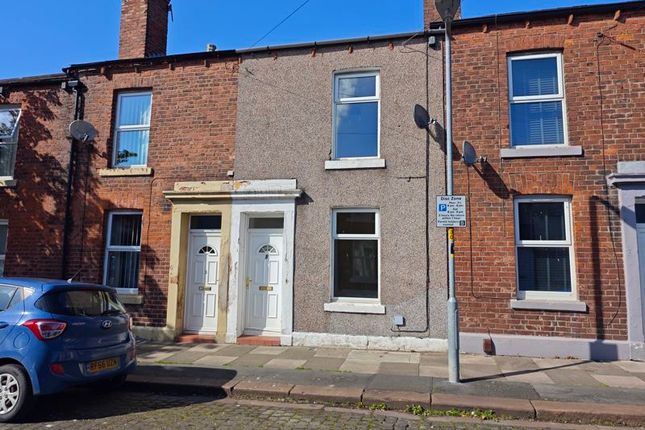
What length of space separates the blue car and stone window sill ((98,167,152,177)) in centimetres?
456

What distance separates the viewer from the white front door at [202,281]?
9820 mm

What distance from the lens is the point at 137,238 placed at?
1025 centimetres

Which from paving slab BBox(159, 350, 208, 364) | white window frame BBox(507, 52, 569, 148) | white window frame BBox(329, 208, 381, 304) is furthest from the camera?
white window frame BBox(329, 208, 381, 304)

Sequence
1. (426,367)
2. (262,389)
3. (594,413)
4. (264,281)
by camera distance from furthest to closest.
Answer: (264,281) → (426,367) → (262,389) → (594,413)

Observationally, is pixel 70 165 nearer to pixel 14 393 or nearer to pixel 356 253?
pixel 14 393

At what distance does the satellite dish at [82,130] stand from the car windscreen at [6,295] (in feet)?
17.5

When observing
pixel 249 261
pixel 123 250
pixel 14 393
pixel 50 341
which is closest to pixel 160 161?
pixel 123 250

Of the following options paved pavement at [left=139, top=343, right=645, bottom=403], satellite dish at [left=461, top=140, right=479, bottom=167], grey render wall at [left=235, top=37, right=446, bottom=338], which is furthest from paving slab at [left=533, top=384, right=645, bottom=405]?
satellite dish at [left=461, top=140, right=479, bottom=167]

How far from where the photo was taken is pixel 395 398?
19.2 ft

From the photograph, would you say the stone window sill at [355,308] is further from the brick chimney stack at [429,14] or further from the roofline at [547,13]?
the brick chimney stack at [429,14]

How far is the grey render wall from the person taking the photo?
28.5ft

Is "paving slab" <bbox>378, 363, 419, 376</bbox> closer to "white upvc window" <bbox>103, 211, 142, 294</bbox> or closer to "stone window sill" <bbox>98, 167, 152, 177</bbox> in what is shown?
"white upvc window" <bbox>103, 211, 142, 294</bbox>

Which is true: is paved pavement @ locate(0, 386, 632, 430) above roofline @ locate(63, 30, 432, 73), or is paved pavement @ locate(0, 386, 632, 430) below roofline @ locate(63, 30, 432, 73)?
below

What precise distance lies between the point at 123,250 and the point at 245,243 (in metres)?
2.86
